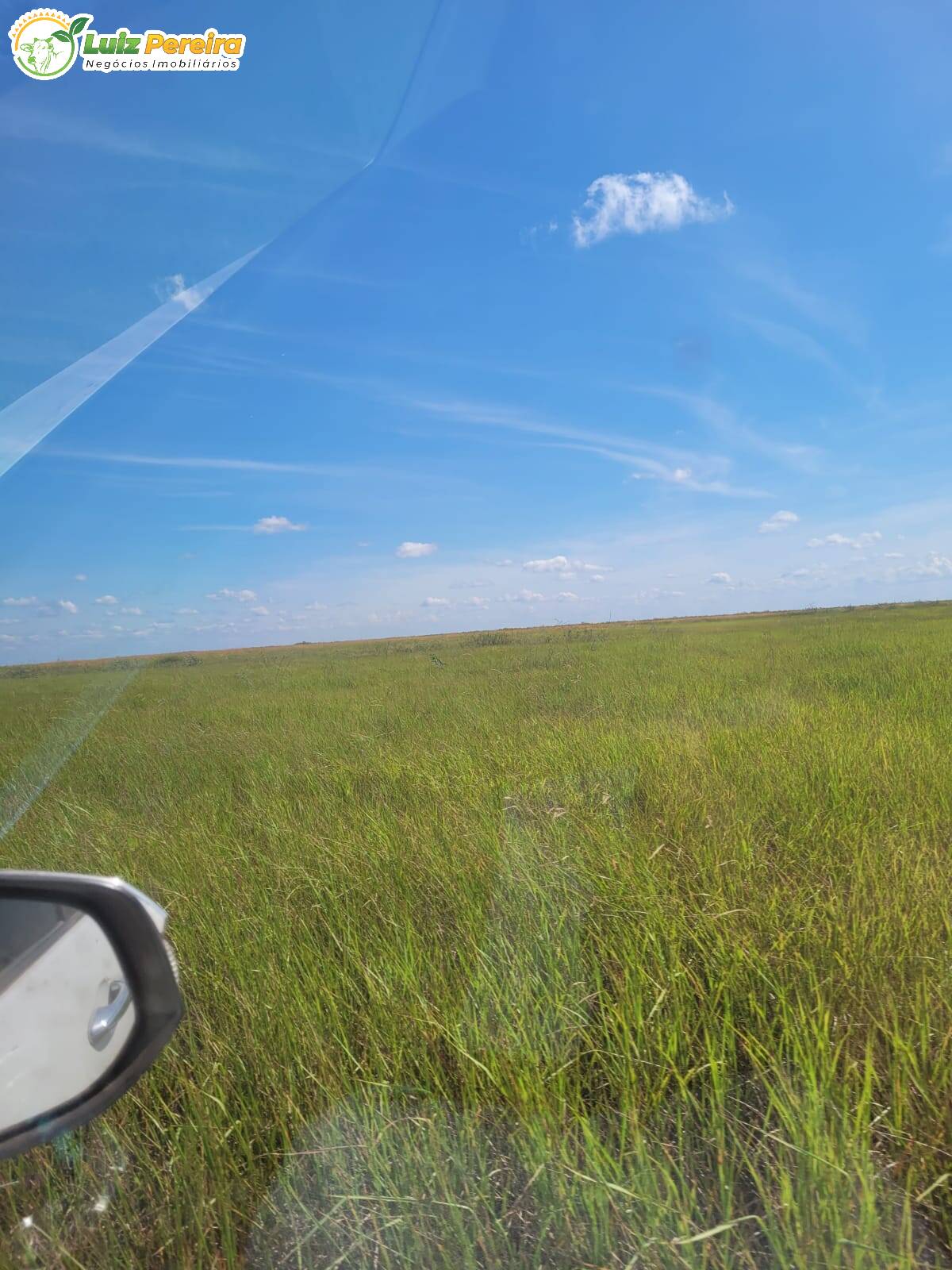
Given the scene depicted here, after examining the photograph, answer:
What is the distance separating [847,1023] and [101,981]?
168cm

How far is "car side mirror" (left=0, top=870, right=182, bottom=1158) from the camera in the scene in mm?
881

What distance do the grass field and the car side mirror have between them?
27.3 inches

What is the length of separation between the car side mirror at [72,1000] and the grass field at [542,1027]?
27.3 inches

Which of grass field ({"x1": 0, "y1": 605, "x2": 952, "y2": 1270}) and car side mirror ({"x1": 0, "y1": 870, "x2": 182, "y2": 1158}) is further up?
car side mirror ({"x1": 0, "y1": 870, "x2": 182, "y2": 1158})

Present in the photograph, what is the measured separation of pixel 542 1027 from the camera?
74.9 inches

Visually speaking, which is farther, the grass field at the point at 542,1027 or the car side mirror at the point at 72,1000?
the grass field at the point at 542,1027

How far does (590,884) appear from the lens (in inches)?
108

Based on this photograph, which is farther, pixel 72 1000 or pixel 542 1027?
pixel 542 1027

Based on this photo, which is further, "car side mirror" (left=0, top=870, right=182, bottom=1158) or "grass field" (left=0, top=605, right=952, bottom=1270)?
"grass field" (left=0, top=605, right=952, bottom=1270)

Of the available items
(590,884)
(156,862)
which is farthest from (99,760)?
(590,884)

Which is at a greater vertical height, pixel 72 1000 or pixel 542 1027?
pixel 72 1000

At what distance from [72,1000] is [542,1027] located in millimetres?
1265

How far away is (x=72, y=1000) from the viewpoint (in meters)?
0.97

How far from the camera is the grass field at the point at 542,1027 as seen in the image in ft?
4.51
